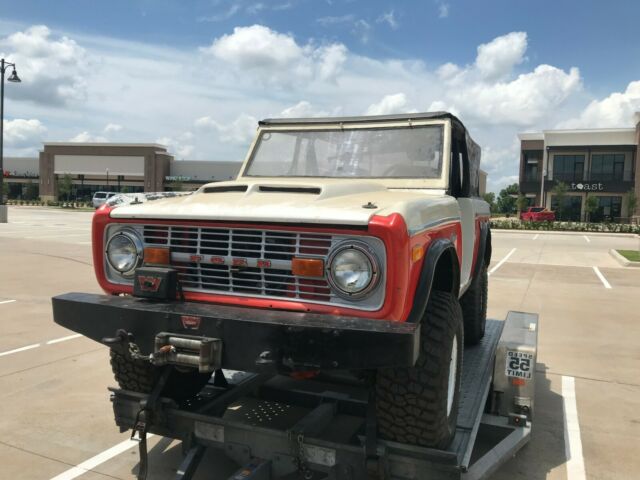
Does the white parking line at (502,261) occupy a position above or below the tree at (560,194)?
below

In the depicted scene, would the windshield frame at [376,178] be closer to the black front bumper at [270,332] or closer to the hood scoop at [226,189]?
the hood scoop at [226,189]

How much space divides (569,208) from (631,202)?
587cm

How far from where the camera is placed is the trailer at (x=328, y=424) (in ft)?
9.10

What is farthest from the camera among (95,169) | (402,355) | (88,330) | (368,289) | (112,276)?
(95,169)

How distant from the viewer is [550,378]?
5.57 metres

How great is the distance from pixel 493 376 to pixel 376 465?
1689mm

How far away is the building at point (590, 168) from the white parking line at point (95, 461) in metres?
49.9

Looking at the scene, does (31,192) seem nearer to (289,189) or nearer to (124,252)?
(124,252)

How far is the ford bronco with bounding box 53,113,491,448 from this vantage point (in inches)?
101

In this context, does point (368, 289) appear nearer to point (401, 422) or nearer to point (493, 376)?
point (401, 422)

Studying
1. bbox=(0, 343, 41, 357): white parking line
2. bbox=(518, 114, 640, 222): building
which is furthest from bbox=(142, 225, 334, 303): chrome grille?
bbox=(518, 114, 640, 222): building

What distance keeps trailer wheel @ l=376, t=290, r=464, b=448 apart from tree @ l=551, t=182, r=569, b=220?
48.3 metres

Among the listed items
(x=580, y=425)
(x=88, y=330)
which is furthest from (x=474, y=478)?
(x=88, y=330)

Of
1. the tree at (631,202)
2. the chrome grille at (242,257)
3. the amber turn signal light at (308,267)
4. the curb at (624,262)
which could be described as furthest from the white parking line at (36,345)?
the tree at (631,202)
